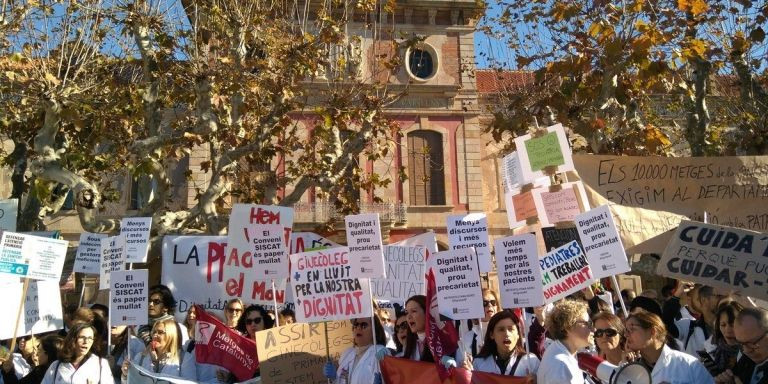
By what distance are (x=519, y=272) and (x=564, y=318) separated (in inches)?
37.9

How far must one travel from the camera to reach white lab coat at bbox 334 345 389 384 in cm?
541

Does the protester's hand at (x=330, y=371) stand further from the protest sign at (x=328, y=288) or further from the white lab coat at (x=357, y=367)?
the protest sign at (x=328, y=288)

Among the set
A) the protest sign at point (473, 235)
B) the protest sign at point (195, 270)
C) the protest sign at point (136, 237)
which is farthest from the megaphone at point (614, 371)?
the protest sign at point (195, 270)

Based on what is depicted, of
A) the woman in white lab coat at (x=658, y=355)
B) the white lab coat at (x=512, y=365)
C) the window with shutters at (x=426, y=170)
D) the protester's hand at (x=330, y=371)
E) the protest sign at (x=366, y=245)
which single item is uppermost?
the window with shutters at (x=426, y=170)

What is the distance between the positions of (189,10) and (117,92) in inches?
88.6

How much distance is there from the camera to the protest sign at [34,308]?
7.30m

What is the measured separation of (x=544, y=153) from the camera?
6.92 meters

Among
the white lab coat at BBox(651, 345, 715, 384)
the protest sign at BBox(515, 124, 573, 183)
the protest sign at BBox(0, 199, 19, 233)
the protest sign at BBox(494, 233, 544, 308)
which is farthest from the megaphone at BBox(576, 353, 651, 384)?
the protest sign at BBox(0, 199, 19, 233)

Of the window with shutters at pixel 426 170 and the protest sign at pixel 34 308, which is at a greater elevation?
the window with shutters at pixel 426 170

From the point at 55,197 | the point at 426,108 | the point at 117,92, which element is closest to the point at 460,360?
the point at 117,92

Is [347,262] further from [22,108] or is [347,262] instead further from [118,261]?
[22,108]

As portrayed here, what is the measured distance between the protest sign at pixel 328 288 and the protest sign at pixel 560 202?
209 cm

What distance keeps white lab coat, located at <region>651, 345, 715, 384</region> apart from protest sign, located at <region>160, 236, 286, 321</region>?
6.23 meters

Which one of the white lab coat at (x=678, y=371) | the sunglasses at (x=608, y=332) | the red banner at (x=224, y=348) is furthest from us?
the red banner at (x=224, y=348)
